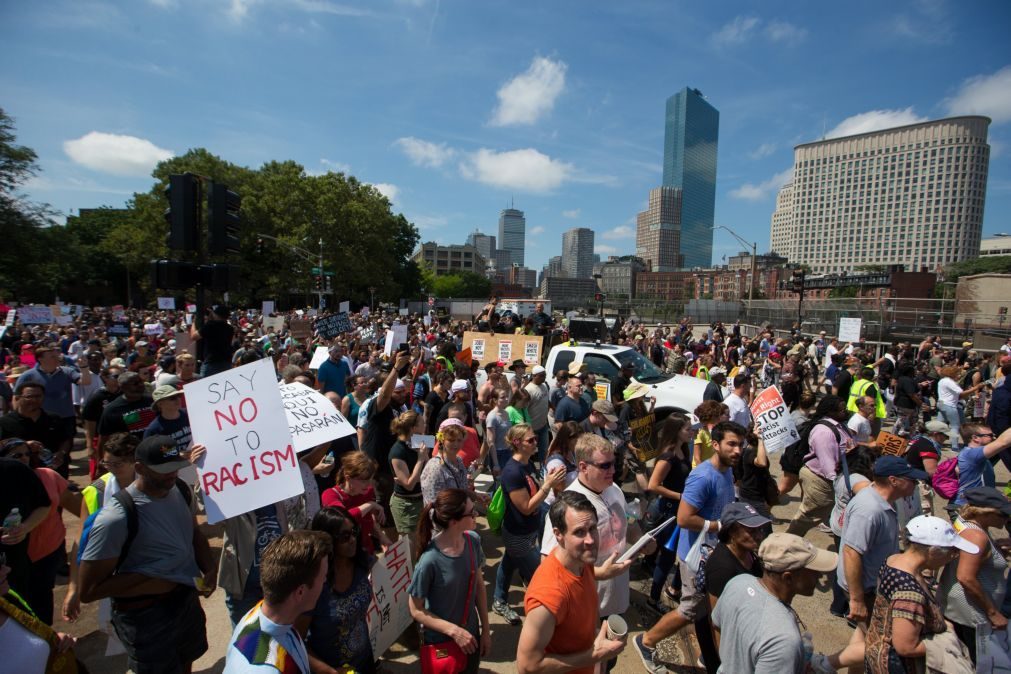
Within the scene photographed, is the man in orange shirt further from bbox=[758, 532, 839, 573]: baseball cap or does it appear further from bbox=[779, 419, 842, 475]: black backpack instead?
bbox=[779, 419, 842, 475]: black backpack

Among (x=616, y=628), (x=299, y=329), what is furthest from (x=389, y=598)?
(x=299, y=329)

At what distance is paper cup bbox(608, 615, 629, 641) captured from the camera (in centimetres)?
212

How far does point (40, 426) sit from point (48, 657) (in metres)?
4.23

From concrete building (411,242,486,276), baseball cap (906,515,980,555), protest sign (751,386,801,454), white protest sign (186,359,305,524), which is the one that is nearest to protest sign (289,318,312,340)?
white protest sign (186,359,305,524)

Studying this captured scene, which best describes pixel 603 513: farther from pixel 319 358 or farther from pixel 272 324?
pixel 272 324

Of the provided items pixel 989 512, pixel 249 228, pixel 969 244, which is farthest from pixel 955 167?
pixel 989 512

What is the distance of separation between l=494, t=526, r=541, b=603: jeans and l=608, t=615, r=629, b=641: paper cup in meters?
1.91

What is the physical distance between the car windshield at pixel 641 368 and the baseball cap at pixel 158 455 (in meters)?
7.98

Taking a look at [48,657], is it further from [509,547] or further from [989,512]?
[989,512]

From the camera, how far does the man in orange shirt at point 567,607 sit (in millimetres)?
2221

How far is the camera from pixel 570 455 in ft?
15.5

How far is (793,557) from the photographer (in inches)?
91.8

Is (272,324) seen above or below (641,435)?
above

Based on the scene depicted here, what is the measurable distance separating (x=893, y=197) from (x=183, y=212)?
178529 mm
